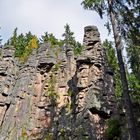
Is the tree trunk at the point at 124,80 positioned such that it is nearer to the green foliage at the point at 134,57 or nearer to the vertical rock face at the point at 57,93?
the green foliage at the point at 134,57

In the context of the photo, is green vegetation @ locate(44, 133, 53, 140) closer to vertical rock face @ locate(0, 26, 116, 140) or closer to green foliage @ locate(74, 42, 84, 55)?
vertical rock face @ locate(0, 26, 116, 140)

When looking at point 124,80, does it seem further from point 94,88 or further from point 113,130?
point 94,88

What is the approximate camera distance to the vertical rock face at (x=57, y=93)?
2583cm

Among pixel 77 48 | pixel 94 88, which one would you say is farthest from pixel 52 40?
pixel 94 88

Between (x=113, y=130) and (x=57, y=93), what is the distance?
42.4 ft

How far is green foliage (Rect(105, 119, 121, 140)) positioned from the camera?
74.9 ft

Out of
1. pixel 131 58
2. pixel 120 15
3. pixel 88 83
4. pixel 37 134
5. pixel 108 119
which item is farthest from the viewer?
pixel 37 134

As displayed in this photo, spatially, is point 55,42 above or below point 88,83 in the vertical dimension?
above

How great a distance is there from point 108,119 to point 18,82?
16.5 meters

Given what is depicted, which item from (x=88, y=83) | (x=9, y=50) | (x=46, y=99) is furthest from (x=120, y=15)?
(x=9, y=50)

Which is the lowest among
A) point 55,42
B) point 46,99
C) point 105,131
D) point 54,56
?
point 105,131

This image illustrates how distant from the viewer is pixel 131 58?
930 inches

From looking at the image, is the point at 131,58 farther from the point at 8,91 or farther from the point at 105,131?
the point at 8,91

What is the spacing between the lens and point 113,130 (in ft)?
76.4
